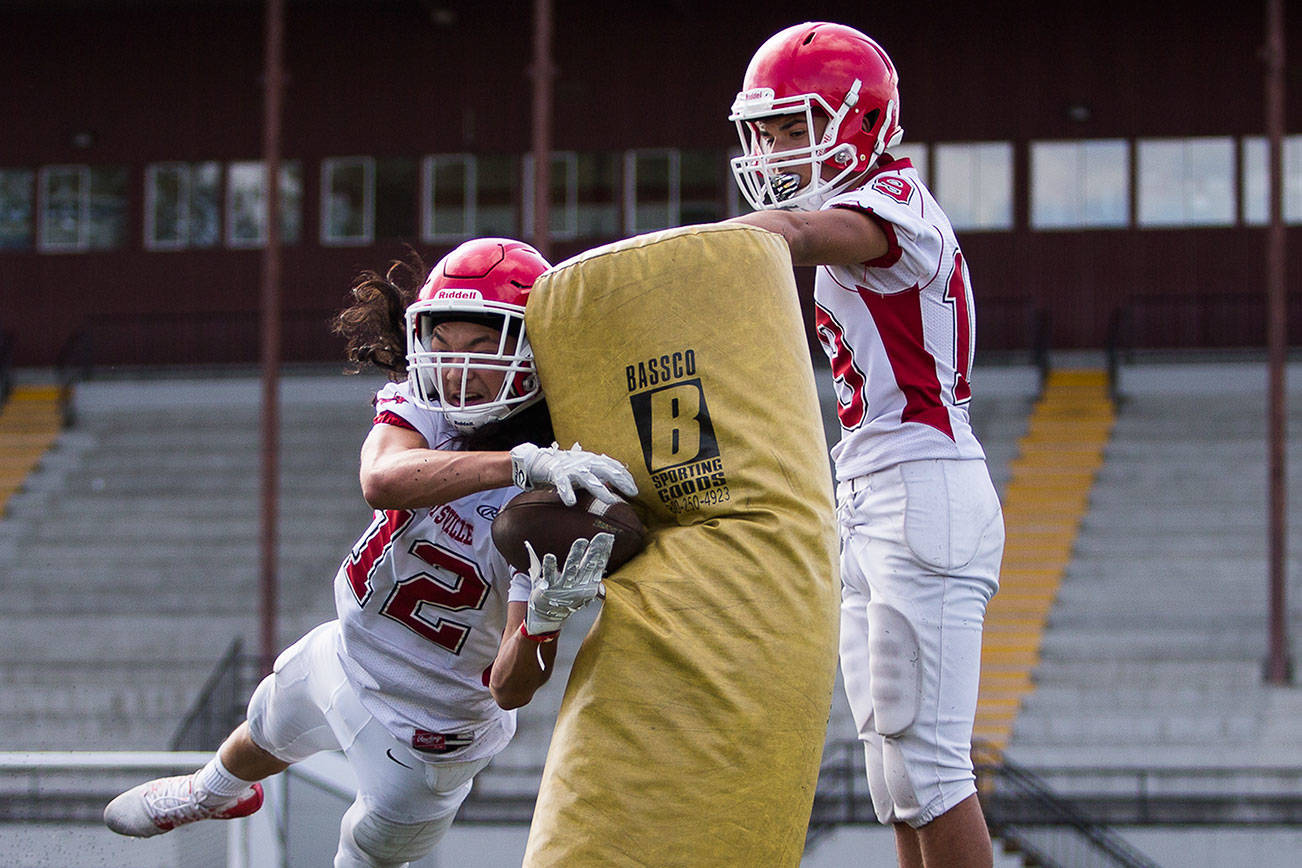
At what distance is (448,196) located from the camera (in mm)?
23766

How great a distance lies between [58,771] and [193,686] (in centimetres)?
1119

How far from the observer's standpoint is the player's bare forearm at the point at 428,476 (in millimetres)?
3182

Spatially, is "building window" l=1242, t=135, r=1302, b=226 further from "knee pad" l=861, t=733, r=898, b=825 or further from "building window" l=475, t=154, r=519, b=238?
"knee pad" l=861, t=733, r=898, b=825

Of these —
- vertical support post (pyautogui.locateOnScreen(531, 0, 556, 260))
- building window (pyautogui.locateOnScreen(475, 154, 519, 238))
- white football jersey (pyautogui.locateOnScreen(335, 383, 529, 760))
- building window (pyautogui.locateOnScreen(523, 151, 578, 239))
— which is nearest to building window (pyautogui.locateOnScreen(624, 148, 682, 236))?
building window (pyautogui.locateOnScreen(523, 151, 578, 239))

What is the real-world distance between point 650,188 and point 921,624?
20.1 m

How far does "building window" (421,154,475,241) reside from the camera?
2367 centimetres

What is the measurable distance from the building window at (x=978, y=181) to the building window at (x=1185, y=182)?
1.93 metres

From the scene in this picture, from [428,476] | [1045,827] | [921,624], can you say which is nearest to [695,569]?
[428,476]

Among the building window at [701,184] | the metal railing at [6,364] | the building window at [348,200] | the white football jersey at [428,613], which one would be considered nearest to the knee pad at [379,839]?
the white football jersey at [428,613]

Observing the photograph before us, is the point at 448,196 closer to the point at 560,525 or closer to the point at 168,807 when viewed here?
the point at 168,807

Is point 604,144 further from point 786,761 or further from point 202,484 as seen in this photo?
point 786,761

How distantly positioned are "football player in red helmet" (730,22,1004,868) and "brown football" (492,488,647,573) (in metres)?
0.88

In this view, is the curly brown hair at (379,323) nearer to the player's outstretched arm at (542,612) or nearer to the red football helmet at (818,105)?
the red football helmet at (818,105)

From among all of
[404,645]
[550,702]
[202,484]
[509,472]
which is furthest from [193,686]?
[509,472]
